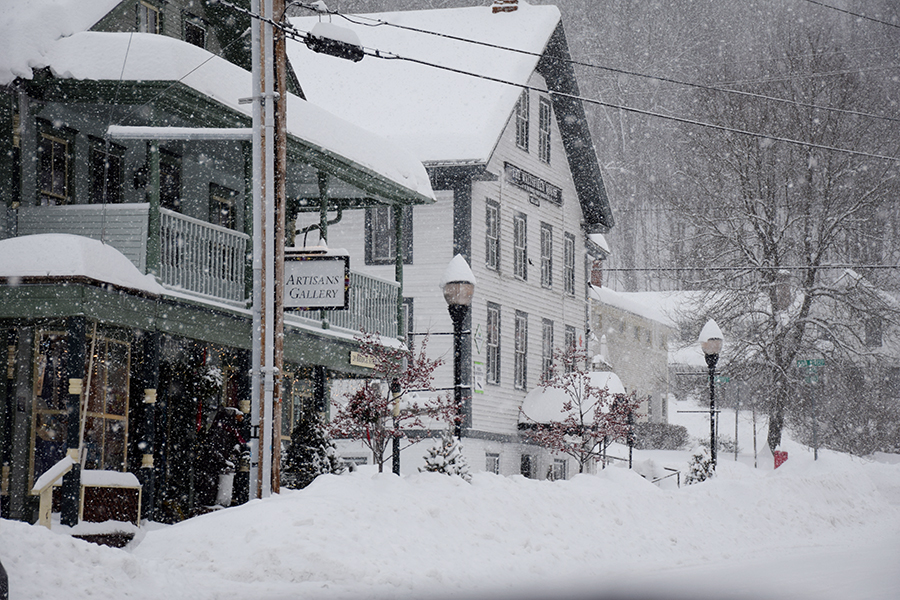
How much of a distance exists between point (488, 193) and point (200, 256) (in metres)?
13.3

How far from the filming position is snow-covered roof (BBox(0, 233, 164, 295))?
13555mm

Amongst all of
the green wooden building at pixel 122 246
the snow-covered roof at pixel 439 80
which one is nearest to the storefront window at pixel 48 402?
the green wooden building at pixel 122 246

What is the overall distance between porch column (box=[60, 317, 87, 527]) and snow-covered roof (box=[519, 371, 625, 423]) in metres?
16.4

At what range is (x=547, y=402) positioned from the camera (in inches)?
1161

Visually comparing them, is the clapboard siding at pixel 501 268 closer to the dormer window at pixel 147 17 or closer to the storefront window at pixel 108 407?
the dormer window at pixel 147 17

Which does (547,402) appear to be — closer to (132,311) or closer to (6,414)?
(6,414)

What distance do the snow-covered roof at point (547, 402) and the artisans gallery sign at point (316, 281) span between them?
539 inches

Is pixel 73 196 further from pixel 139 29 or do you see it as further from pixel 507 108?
pixel 507 108

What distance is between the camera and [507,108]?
28453 millimetres

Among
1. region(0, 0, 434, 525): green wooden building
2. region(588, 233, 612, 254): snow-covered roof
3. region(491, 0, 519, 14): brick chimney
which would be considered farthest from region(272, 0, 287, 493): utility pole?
region(588, 233, 612, 254): snow-covered roof

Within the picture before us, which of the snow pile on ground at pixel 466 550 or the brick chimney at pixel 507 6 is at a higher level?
the brick chimney at pixel 507 6

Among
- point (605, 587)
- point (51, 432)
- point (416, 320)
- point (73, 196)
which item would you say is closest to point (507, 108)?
point (416, 320)

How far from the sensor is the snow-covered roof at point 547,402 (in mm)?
29078

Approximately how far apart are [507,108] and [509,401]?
7727 mm
